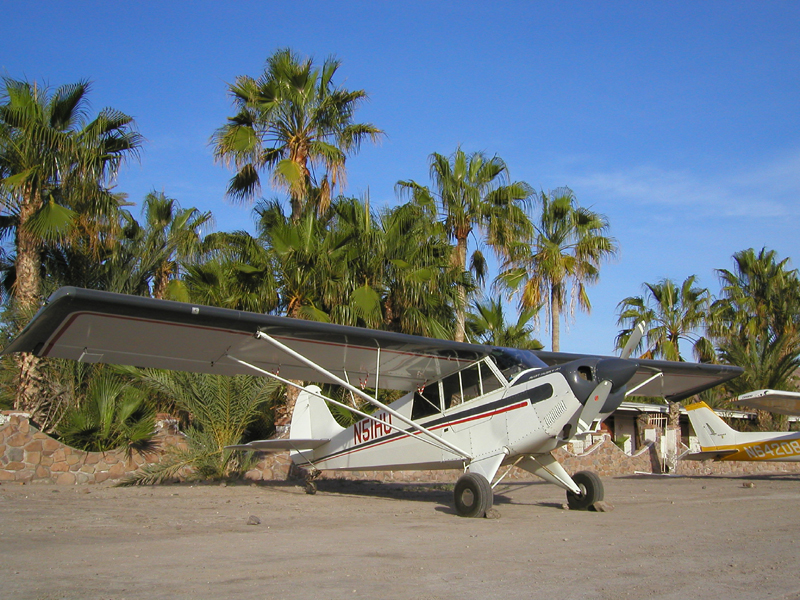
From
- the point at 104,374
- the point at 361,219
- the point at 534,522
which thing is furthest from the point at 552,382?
the point at 104,374

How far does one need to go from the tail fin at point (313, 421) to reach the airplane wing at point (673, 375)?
426 cm

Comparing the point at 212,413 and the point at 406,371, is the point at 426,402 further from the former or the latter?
the point at 212,413

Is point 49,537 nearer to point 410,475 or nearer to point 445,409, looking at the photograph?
point 445,409

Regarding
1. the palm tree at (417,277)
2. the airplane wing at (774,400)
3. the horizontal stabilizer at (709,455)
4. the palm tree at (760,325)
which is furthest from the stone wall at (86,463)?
the palm tree at (760,325)

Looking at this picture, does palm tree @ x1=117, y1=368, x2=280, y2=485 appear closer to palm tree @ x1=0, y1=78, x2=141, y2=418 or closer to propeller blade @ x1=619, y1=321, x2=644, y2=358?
palm tree @ x1=0, y1=78, x2=141, y2=418

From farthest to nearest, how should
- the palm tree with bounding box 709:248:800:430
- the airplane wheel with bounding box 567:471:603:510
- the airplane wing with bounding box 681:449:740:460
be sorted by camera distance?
1. the palm tree with bounding box 709:248:800:430
2. the airplane wing with bounding box 681:449:740:460
3. the airplane wheel with bounding box 567:471:603:510

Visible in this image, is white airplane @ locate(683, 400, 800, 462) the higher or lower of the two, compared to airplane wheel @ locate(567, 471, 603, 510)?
higher

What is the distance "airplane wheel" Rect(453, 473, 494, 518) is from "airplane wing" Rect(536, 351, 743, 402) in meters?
3.13

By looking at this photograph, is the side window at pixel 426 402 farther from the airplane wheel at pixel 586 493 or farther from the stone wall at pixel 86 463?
the stone wall at pixel 86 463

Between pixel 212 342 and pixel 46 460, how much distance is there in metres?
5.85

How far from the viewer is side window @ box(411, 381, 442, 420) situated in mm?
10008

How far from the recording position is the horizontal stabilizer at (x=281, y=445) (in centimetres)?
1108

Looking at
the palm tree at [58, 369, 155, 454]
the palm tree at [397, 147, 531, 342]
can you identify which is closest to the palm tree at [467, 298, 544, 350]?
the palm tree at [397, 147, 531, 342]

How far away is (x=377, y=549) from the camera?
5383mm
